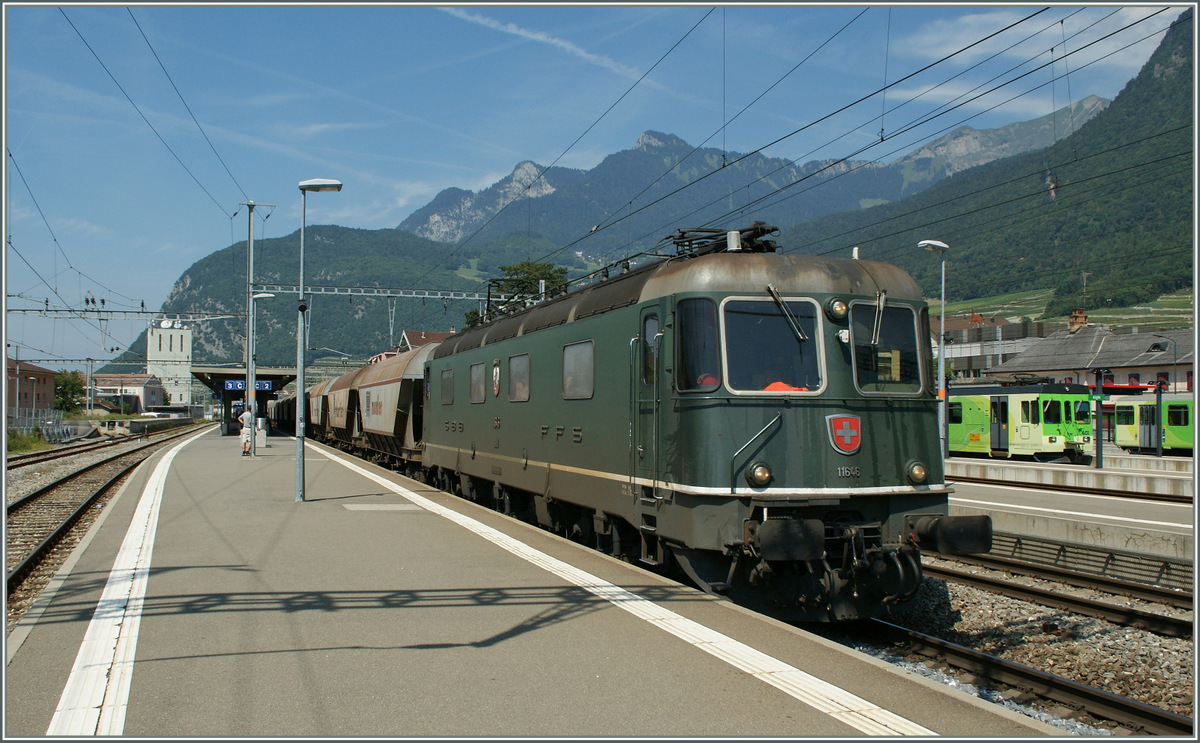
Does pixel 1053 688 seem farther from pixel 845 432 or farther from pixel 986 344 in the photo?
pixel 986 344

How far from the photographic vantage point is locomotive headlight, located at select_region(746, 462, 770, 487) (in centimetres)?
Result: 738

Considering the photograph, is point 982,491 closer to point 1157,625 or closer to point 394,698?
point 1157,625

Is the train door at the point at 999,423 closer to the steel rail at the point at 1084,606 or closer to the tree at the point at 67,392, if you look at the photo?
the steel rail at the point at 1084,606

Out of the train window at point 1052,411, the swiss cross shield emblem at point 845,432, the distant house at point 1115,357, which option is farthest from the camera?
the distant house at point 1115,357

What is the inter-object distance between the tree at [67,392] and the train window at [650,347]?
90.8 m

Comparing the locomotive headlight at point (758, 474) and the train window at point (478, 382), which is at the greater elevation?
the train window at point (478, 382)

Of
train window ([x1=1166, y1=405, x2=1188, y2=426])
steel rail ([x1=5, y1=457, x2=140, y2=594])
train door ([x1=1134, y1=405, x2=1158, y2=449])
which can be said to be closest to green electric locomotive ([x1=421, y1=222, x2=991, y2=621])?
steel rail ([x1=5, y1=457, x2=140, y2=594])

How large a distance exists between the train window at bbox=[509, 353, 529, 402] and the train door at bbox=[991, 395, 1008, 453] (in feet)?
78.1

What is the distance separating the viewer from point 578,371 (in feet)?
33.8

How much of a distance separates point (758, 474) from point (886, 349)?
5.91 feet

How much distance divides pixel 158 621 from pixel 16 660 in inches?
43.5

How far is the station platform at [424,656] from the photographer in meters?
4.71

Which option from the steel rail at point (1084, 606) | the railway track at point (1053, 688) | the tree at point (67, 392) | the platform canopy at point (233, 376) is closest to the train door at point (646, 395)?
the railway track at point (1053, 688)

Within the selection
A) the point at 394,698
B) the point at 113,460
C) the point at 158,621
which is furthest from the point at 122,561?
the point at 113,460
